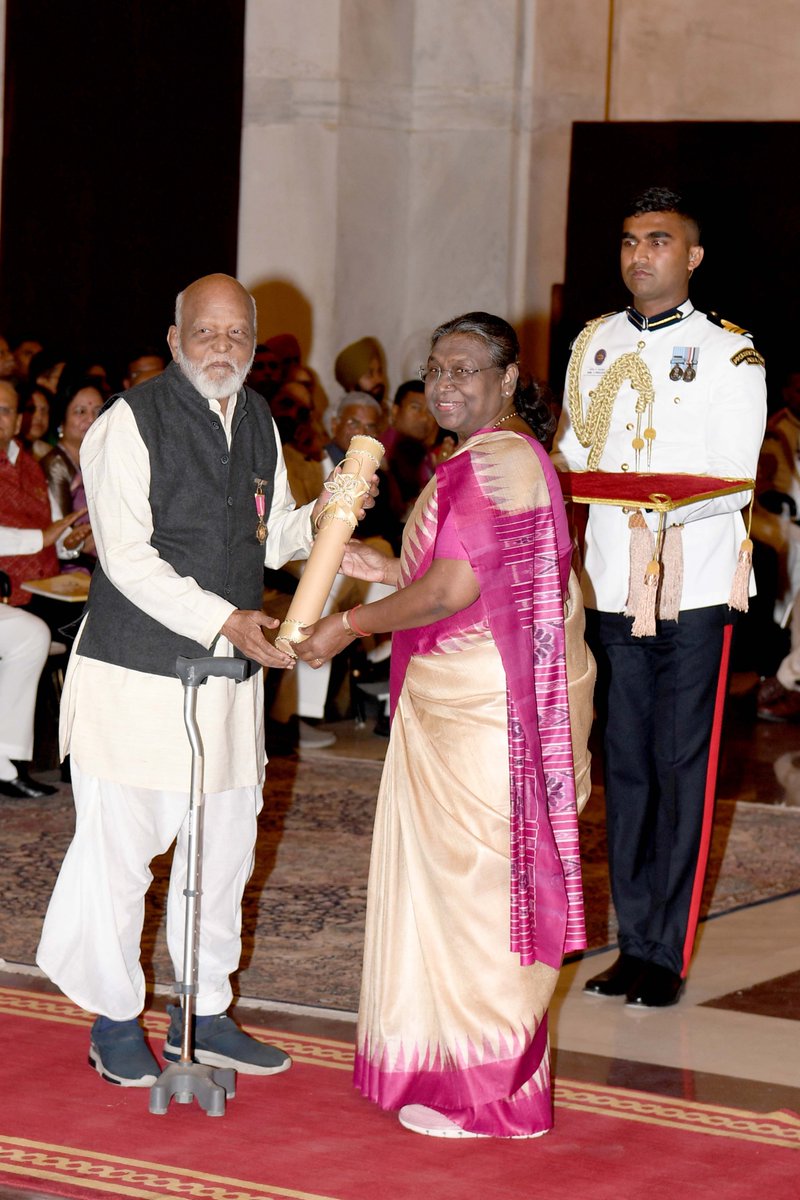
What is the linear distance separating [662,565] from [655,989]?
3.77 feet

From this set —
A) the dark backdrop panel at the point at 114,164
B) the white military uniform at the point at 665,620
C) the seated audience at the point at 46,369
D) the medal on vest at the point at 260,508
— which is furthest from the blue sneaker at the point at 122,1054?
the dark backdrop panel at the point at 114,164

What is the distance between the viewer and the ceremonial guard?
5062mm

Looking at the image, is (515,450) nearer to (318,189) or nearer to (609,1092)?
(609,1092)

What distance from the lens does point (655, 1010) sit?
203 inches

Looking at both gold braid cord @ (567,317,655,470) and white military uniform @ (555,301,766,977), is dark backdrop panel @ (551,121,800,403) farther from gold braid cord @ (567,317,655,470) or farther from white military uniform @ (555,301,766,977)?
white military uniform @ (555,301,766,977)

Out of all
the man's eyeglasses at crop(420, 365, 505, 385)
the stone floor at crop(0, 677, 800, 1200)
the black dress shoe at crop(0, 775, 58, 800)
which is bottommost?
the black dress shoe at crop(0, 775, 58, 800)

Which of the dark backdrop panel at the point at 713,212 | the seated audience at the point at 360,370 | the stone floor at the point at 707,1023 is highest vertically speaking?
the dark backdrop panel at the point at 713,212

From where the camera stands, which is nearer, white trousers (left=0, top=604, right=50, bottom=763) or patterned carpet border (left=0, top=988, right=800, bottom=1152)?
patterned carpet border (left=0, top=988, right=800, bottom=1152)

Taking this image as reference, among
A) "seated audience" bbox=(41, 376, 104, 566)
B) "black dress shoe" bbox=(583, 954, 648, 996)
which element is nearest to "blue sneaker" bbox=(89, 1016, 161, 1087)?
"black dress shoe" bbox=(583, 954, 648, 996)

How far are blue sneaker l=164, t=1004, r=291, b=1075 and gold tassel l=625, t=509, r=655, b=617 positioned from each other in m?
1.49

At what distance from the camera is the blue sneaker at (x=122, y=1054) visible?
4.26m

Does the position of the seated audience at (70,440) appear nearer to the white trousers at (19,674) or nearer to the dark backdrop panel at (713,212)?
the white trousers at (19,674)

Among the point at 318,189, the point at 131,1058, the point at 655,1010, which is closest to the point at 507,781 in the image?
the point at 131,1058

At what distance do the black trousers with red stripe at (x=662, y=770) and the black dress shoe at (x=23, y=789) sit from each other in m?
3.04
